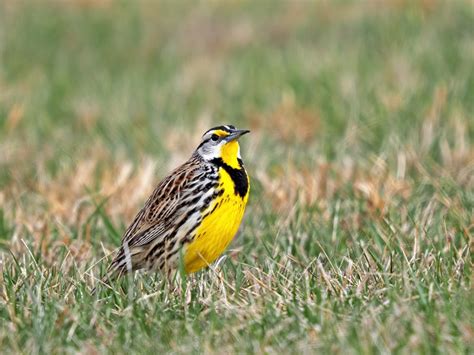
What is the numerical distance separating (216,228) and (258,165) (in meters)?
2.13

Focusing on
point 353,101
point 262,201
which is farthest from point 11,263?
point 353,101

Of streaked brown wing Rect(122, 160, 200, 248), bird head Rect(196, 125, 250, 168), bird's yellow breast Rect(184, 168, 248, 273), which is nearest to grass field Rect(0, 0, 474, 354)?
bird's yellow breast Rect(184, 168, 248, 273)

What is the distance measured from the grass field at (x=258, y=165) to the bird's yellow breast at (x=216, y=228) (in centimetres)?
9

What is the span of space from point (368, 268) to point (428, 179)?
1784 mm

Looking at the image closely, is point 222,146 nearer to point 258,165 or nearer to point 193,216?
point 193,216

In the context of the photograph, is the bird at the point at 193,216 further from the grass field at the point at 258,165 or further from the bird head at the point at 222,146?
the grass field at the point at 258,165

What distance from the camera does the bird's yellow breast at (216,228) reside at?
4.41 m

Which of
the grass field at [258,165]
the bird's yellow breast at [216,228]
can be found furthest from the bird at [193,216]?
the grass field at [258,165]

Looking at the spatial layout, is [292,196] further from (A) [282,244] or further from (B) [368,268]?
(B) [368,268]

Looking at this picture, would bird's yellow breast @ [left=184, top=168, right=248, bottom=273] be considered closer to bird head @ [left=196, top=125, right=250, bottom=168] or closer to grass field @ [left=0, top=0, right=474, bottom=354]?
grass field @ [left=0, top=0, right=474, bottom=354]

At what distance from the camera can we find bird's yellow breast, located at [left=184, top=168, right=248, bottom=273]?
4.41 m

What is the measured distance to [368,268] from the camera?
13.3 ft

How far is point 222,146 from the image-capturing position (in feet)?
15.4

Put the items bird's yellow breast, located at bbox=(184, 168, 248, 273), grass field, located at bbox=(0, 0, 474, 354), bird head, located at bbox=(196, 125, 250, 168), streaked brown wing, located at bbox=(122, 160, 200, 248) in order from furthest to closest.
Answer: bird head, located at bbox=(196, 125, 250, 168) < streaked brown wing, located at bbox=(122, 160, 200, 248) < bird's yellow breast, located at bbox=(184, 168, 248, 273) < grass field, located at bbox=(0, 0, 474, 354)
